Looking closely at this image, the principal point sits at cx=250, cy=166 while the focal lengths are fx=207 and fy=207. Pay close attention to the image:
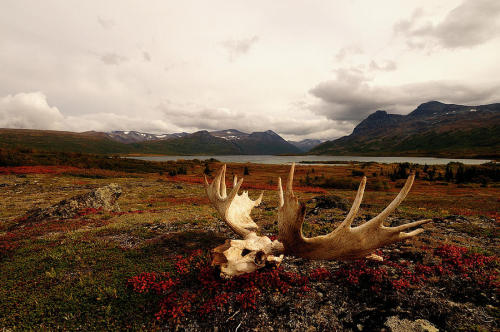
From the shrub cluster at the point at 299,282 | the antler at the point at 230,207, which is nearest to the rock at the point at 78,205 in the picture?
the shrub cluster at the point at 299,282

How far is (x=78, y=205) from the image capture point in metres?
14.9

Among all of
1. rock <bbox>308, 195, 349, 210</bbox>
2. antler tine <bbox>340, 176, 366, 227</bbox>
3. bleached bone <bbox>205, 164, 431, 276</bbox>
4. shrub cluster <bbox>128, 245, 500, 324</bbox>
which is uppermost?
antler tine <bbox>340, 176, 366, 227</bbox>

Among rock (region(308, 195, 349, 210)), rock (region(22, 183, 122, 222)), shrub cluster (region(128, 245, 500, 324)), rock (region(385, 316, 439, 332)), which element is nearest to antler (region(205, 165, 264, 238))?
shrub cluster (region(128, 245, 500, 324))

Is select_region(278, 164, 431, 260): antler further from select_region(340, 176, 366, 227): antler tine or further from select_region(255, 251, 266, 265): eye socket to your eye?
select_region(255, 251, 266, 265): eye socket

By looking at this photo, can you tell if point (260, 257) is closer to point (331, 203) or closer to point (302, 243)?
point (302, 243)

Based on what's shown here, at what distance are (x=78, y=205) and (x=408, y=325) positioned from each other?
1893cm

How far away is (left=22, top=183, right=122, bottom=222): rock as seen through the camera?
43.8ft

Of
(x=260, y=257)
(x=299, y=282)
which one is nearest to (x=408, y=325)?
(x=299, y=282)

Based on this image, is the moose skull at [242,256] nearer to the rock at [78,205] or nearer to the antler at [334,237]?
the antler at [334,237]

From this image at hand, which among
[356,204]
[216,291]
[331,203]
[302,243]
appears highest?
[356,204]

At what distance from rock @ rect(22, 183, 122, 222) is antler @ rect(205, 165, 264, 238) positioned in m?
12.8

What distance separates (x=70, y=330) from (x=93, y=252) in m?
4.11

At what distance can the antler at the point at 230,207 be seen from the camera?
Result: 6.19m

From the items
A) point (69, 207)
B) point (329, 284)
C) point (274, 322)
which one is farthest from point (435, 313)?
point (69, 207)
